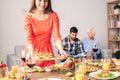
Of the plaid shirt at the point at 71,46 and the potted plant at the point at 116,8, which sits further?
the potted plant at the point at 116,8

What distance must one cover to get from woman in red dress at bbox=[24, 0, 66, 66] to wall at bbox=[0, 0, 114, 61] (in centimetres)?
236

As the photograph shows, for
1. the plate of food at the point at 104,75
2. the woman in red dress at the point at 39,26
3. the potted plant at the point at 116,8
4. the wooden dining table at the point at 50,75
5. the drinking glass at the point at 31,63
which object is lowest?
the wooden dining table at the point at 50,75

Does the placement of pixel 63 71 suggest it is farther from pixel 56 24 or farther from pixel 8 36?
pixel 8 36

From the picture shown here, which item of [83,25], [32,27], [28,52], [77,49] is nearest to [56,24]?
[32,27]

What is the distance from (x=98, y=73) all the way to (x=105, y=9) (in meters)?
4.10

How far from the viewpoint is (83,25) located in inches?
229

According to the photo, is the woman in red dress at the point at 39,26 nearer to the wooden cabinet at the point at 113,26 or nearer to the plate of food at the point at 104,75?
the plate of food at the point at 104,75

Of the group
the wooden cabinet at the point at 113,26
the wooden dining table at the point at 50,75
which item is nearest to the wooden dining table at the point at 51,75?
the wooden dining table at the point at 50,75

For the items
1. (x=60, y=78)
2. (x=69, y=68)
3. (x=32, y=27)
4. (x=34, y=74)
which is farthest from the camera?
(x=32, y=27)

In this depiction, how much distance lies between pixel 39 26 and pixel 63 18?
9.11ft

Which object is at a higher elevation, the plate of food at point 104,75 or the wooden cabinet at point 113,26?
the wooden cabinet at point 113,26

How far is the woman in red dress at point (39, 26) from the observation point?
2869mm

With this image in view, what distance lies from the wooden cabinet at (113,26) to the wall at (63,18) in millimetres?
147

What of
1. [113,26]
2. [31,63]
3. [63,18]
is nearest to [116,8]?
[113,26]
